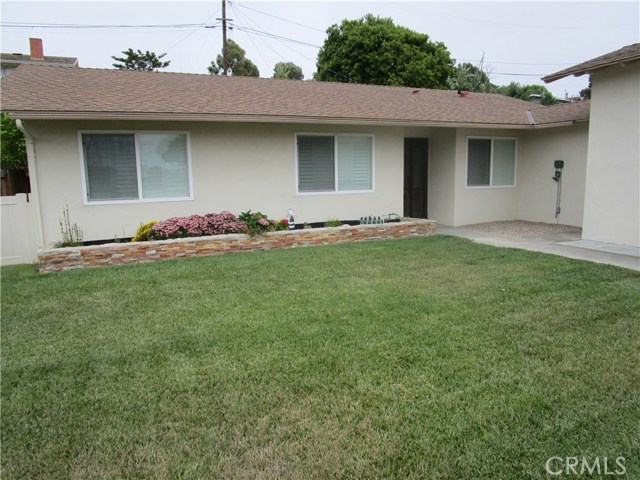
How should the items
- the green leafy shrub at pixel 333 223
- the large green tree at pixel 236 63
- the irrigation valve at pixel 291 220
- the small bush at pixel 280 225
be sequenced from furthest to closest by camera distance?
the large green tree at pixel 236 63
the green leafy shrub at pixel 333 223
the irrigation valve at pixel 291 220
the small bush at pixel 280 225

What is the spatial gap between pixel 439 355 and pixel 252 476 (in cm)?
210

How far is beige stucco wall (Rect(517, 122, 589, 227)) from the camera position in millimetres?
11898

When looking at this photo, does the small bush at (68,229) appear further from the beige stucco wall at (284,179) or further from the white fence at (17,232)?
the white fence at (17,232)

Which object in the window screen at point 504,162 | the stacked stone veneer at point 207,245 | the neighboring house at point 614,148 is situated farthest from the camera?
the window screen at point 504,162

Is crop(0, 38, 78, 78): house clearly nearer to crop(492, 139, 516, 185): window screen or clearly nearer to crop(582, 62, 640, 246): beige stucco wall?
crop(492, 139, 516, 185): window screen

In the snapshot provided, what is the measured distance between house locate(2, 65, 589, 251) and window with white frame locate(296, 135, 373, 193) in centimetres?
3

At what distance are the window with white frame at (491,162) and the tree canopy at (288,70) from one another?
26.1 metres

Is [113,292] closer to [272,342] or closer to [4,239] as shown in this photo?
[272,342]

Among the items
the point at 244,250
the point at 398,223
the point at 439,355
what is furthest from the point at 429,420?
the point at 398,223

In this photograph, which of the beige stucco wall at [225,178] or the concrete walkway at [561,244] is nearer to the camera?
the concrete walkway at [561,244]

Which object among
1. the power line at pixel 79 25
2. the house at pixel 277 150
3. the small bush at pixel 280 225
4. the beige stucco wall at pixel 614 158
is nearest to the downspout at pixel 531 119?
the house at pixel 277 150

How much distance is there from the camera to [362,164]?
1159 cm

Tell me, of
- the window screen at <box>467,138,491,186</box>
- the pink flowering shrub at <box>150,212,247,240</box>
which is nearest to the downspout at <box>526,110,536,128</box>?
the window screen at <box>467,138,491,186</box>

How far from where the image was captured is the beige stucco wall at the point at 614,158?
8594 mm
